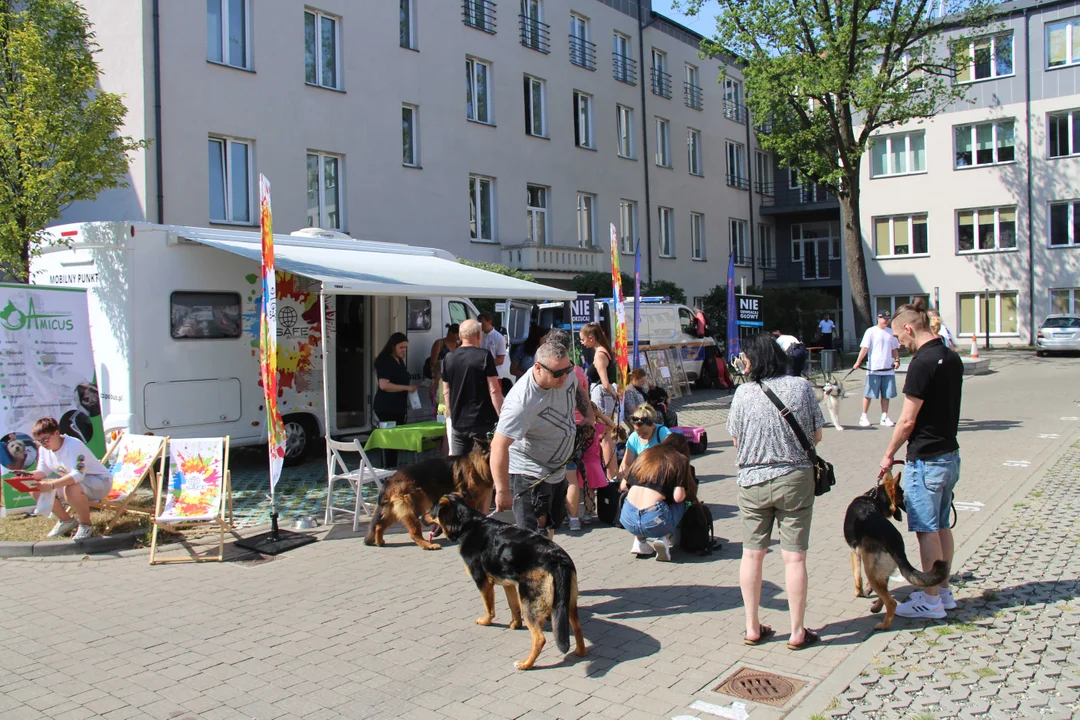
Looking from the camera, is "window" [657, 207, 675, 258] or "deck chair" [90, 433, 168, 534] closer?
"deck chair" [90, 433, 168, 534]

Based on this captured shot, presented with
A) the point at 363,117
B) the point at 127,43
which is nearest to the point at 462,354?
the point at 127,43

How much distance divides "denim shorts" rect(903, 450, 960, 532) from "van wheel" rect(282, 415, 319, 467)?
25.4ft

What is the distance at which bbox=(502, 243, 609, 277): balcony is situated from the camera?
76.5 feet

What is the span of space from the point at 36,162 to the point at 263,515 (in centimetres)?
468

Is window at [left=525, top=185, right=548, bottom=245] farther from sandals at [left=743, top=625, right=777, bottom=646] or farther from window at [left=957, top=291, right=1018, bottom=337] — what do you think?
sandals at [left=743, top=625, right=777, bottom=646]

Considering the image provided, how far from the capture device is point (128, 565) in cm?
689

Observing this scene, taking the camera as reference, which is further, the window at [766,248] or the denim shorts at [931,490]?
the window at [766,248]

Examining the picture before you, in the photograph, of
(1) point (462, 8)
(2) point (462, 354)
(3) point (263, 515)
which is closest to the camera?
(2) point (462, 354)

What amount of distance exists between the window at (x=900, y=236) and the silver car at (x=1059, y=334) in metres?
7.51

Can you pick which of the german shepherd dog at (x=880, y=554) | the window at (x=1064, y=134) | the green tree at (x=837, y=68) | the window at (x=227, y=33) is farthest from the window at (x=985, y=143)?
the german shepherd dog at (x=880, y=554)

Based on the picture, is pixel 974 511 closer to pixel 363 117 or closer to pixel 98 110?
pixel 98 110

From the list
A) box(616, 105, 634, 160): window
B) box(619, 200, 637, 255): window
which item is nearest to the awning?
box(619, 200, 637, 255): window

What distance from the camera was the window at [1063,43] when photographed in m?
32.6

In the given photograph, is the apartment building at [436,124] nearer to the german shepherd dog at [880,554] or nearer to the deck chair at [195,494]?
the deck chair at [195,494]
